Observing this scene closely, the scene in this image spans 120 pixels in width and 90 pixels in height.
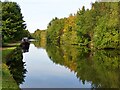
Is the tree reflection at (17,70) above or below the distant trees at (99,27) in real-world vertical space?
below

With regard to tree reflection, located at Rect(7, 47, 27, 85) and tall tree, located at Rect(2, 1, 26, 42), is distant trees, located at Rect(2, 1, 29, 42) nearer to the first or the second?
tall tree, located at Rect(2, 1, 26, 42)

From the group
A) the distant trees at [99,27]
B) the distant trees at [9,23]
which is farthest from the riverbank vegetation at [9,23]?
the distant trees at [99,27]

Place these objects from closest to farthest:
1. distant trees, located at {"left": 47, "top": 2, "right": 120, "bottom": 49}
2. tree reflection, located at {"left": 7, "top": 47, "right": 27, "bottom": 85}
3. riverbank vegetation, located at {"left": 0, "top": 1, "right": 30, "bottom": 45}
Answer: tree reflection, located at {"left": 7, "top": 47, "right": 27, "bottom": 85}, riverbank vegetation, located at {"left": 0, "top": 1, "right": 30, "bottom": 45}, distant trees, located at {"left": 47, "top": 2, "right": 120, "bottom": 49}

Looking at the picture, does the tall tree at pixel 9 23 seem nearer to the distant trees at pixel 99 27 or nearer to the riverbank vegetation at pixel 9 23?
the riverbank vegetation at pixel 9 23

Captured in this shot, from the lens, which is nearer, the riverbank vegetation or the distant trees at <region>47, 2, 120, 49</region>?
the riverbank vegetation

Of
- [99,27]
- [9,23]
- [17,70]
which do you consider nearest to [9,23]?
[9,23]

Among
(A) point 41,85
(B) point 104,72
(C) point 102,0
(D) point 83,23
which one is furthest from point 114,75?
(D) point 83,23

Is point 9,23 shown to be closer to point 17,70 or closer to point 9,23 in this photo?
point 9,23

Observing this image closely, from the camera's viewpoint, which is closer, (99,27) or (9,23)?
(9,23)

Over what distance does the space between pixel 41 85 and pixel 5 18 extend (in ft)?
100

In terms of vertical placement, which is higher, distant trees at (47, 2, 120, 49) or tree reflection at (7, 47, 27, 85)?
distant trees at (47, 2, 120, 49)

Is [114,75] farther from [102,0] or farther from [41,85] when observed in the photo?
[102,0]

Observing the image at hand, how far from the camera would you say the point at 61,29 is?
137250 millimetres

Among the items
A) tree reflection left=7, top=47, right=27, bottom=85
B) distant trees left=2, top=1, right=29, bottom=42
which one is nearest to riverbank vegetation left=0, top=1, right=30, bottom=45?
distant trees left=2, top=1, right=29, bottom=42
